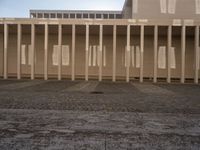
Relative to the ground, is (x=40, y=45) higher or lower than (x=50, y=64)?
higher

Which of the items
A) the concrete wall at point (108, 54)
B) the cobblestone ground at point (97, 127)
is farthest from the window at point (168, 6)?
the cobblestone ground at point (97, 127)

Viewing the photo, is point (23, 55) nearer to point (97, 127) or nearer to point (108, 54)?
point (108, 54)

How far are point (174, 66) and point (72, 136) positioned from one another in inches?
1158

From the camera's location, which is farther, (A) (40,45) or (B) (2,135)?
(A) (40,45)

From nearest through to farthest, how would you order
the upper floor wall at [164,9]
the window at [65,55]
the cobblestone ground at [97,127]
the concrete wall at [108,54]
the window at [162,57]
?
1. the cobblestone ground at [97,127]
2. the concrete wall at [108,54]
3. the upper floor wall at [164,9]
4. the window at [162,57]
5. the window at [65,55]

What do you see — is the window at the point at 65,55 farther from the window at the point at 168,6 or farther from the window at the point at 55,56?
the window at the point at 168,6

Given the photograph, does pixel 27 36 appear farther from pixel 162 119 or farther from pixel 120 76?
pixel 162 119

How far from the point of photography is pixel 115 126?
6.21 m

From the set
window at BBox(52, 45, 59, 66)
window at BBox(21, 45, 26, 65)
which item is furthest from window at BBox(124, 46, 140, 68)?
window at BBox(21, 45, 26, 65)

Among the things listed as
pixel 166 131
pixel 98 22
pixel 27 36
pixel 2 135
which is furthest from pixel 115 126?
pixel 27 36

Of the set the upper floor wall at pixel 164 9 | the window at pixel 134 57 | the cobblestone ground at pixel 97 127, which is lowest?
the cobblestone ground at pixel 97 127

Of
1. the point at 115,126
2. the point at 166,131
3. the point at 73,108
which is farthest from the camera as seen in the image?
the point at 73,108

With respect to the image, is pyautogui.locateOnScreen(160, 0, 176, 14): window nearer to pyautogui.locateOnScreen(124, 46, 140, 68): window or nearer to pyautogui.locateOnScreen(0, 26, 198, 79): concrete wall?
pyautogui.locateOnScreen(0, 26, 198, 79): concrete wall

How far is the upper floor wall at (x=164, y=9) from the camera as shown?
3272 cm
